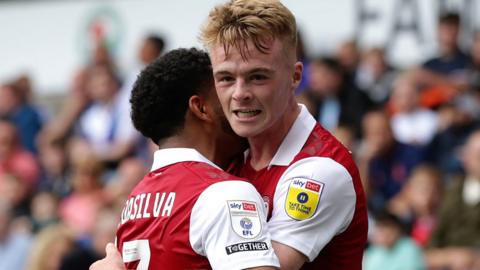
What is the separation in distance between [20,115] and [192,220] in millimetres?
9222

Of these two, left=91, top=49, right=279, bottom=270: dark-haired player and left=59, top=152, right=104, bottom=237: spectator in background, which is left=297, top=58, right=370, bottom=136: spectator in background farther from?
left=91, top=49, right=279, bottom=270: dark-haired player

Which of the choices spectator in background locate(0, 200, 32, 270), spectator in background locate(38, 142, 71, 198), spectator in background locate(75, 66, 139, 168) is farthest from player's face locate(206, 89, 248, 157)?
spectator in background locate(38, 142, 71, 198)

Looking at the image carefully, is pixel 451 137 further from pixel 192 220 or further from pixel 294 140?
pixel 192 220

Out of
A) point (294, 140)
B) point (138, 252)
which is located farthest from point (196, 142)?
point (138, 252)

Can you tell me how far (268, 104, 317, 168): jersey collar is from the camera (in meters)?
4.79

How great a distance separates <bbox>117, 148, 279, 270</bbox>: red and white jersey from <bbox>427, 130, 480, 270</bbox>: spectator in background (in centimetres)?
429

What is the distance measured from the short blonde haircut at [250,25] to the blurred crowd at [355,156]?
4.28m

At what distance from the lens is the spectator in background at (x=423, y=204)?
939 centimetres

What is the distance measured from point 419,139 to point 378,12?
85.7 inches

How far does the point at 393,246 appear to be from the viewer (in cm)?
892

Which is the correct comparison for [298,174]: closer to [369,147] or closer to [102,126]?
[369,147]

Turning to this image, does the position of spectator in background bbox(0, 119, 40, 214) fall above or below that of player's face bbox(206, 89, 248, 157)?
below

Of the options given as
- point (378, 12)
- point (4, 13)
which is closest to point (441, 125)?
point (378, 12)

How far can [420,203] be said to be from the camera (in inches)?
373
